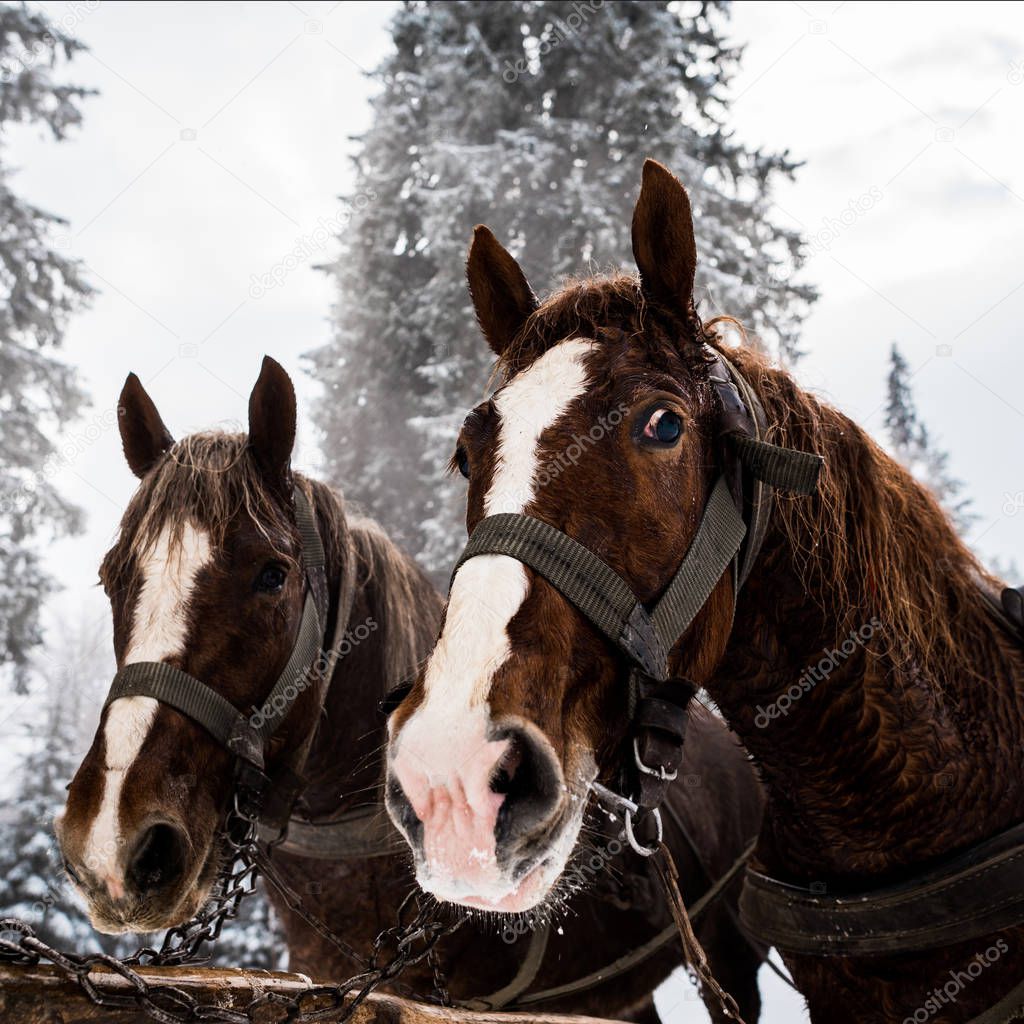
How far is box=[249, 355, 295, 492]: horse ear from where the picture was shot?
3.02 metres

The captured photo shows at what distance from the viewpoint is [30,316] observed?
9836mm

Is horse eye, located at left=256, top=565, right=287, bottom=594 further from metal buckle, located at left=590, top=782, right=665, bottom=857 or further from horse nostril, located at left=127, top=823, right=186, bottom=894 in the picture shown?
metal buckle, located at left=590, top=782, right=665, bottom=857

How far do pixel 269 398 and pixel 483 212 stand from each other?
24.5 ft

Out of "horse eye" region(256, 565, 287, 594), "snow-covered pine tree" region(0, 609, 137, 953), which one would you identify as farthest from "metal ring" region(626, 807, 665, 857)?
"snow-covered pine tree" region(0, 609, 137, 953)

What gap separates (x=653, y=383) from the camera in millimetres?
1824

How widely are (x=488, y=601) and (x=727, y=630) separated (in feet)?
2.18

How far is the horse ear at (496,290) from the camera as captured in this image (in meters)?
2.36

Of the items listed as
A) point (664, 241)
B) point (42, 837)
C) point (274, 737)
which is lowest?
point (42, 837)

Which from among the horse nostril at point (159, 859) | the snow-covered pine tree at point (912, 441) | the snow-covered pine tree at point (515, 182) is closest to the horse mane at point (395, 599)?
the horse nostril at point (159, 859)

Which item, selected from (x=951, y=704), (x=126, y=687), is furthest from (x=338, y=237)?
(x=951, y=704)

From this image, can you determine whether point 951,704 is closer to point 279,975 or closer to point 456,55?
point 279,975

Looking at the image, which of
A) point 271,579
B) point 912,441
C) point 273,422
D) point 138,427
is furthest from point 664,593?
point 912,441

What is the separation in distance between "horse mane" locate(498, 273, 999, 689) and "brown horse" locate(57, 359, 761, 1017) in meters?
1.18

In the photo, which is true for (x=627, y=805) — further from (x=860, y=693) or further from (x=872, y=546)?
(x=872, y=546)
